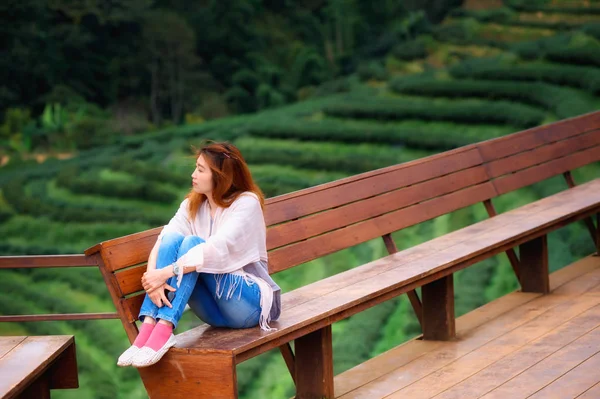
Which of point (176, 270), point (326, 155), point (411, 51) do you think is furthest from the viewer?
point (411, 51)

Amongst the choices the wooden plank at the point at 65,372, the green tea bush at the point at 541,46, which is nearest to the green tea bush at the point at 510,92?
the green tea bush at the point at 541,46

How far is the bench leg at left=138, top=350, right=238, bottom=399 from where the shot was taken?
3.37 m

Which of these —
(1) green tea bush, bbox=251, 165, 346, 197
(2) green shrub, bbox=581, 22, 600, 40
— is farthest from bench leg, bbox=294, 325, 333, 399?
(2) green shrub, bbox=581, 22, 600, 40

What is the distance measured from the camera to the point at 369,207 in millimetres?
5062

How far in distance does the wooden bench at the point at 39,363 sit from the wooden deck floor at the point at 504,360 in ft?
3.59

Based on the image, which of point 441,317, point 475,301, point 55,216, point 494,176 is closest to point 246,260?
point 441,317

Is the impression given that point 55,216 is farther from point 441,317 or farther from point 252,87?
point 441,317

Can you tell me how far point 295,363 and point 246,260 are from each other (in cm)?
60

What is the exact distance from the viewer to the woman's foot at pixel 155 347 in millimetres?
3348

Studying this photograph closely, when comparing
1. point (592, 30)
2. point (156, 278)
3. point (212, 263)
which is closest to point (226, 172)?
point (212, 263)

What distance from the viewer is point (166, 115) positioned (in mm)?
27953

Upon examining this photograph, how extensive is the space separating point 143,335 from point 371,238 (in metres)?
1.91

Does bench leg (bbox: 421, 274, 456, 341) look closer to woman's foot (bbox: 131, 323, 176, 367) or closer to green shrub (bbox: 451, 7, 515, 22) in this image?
woman's foot (bbox: 131, 323, 176, 367)

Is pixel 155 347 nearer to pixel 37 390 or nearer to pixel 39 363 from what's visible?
pixel 39 363
